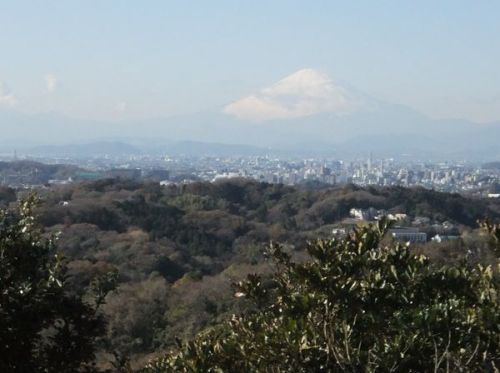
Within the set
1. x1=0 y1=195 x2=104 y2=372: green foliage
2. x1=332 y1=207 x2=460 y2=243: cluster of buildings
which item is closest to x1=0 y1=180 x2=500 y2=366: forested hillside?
x1=332 y1=207 x2=460 y2=243: cluster of buildings

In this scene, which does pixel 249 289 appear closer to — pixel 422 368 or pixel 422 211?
pixel 422 368

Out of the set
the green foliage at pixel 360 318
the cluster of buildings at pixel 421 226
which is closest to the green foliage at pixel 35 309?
the green foliage at pixel 360 318

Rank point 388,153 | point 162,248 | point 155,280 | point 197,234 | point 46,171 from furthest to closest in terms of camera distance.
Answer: point 388,153, point 46,171, point 197,234, point 162,248, point 155,280

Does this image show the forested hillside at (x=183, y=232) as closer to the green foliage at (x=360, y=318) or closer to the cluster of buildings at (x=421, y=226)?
the cluster of buildings at (x=421, y=226)

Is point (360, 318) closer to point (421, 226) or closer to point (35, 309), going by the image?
point (35, 309)

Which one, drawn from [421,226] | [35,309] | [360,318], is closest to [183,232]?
[421,226]

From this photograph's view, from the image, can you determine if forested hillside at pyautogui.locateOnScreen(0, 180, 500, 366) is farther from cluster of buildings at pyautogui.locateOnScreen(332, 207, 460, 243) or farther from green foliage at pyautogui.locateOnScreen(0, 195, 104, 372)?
green foliage at pyautogui.locateOnScreen(0, 195, 104, 372)

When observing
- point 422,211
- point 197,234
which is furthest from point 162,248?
point 422,211
